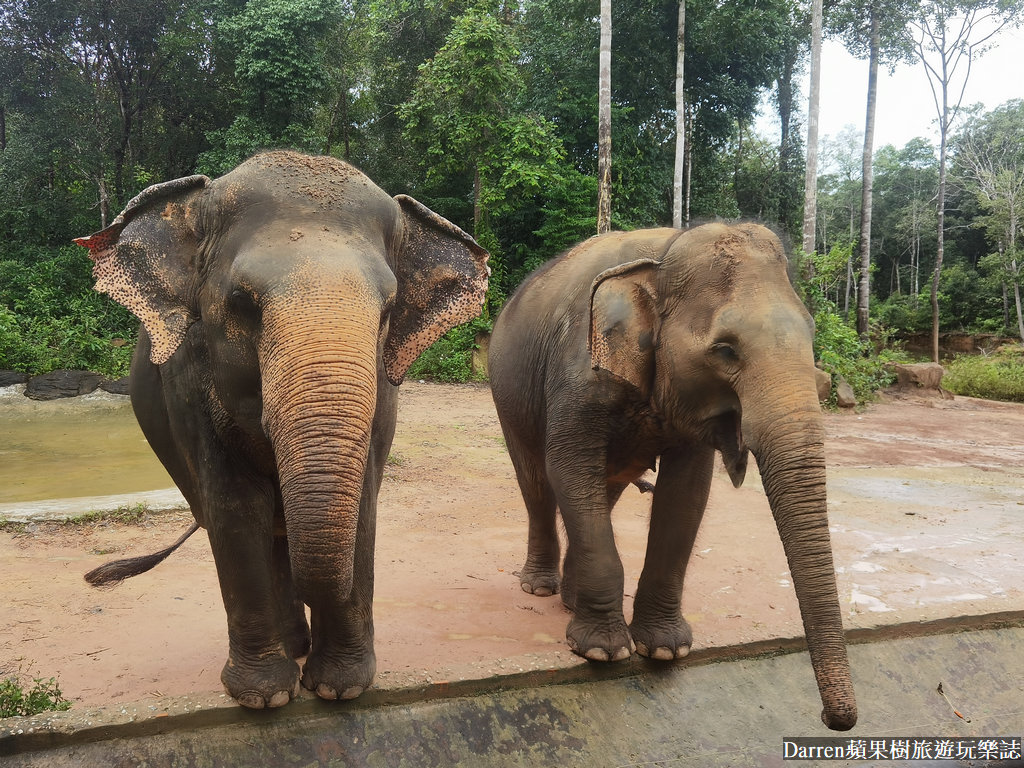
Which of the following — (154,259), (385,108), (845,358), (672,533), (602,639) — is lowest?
(845,358)

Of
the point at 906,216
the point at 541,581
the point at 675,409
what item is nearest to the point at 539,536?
the point at 541,581

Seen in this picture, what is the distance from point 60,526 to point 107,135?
2057 cm

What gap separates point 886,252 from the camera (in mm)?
43344

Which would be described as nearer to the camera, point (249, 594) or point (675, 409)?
point (249, 594)

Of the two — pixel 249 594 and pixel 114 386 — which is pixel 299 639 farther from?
pixel 114 386

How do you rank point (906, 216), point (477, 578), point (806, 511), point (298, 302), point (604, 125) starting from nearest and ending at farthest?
point (298, 302), point (806, 511), point (477, 578), point (604, 125), point (906, 216)

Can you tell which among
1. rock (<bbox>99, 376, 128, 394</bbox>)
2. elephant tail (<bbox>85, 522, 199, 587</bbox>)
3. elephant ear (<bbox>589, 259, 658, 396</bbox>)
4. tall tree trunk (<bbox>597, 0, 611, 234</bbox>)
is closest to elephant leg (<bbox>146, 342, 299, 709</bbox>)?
elephant tail (<bbox>85, 522, 199, 587</bbox>)

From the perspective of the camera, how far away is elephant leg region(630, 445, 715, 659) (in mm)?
3711

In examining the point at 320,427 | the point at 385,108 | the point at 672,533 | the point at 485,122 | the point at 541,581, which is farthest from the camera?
the point at 385,108

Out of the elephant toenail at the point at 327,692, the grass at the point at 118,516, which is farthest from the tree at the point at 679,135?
the elephant toenail at the point at 327,692

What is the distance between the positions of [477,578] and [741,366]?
3.08 metres

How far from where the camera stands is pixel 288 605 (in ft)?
11.8

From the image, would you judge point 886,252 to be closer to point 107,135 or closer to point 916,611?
point 107,135

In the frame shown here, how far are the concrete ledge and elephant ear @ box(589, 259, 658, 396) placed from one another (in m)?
1.27
